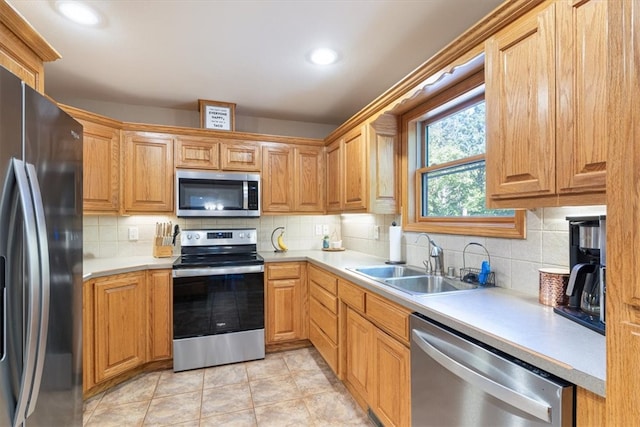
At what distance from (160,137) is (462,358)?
9.50 feet

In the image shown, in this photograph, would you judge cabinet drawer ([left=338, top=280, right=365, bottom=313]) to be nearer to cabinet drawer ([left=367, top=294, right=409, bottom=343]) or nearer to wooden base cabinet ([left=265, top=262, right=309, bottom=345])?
cabinet drawer ([left=367, top=294, right=409, bottom=343])

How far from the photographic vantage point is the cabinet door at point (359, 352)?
6.01 ft

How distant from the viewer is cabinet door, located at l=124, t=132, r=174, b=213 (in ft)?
8.98

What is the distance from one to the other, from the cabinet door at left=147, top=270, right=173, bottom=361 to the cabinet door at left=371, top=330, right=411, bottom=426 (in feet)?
5.78

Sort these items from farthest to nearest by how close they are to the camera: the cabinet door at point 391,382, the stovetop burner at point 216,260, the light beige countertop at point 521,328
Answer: the stovetop burner at point 216,260
the cabinet door at point 391,382
the light beige countertop at point 521,328

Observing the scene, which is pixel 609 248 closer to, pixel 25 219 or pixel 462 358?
pixel 462 358

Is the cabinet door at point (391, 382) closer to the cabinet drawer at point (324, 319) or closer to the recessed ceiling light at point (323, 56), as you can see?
the cabinet drawer at point (324, 319)

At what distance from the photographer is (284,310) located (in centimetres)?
287

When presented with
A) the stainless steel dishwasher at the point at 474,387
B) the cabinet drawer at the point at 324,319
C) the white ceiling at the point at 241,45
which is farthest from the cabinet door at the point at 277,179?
the stainless steel dishwasher at the point at 474,387

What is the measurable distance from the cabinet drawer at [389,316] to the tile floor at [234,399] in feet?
2.36

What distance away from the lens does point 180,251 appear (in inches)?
122

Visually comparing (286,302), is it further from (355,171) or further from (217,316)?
(355,171)

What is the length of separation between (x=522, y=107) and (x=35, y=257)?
181 centimetres

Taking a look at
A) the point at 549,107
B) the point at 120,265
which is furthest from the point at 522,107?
the point at 120,265
